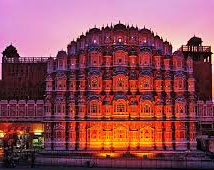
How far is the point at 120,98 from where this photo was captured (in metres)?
62.8

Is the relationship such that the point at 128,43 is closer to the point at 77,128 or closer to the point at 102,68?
the point at 102,68

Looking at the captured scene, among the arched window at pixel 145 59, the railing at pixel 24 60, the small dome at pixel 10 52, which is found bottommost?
the arched window at pixel 145 59

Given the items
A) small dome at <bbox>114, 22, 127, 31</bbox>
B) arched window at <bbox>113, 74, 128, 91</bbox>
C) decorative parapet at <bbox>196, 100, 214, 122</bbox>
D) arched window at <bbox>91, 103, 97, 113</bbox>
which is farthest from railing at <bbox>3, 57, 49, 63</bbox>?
decorative parapet at <bbox>196, 100, 214, 122</bbox>

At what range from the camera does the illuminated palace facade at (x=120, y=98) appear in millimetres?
62469

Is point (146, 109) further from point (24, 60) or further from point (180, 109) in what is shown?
→ point (24, 60)

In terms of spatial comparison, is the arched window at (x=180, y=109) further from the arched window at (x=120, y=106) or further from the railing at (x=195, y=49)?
the railing at (x=195, y=49)

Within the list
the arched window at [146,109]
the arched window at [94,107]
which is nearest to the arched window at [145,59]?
the arched window at [146,109]

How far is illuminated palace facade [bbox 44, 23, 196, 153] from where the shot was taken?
6247 centimetres

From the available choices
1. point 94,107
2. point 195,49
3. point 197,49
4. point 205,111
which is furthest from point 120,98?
point 197,49

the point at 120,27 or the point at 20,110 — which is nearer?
the point at 120,27

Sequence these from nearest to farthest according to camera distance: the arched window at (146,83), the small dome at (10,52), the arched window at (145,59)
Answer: the arched window at (146,83), the arched window at (145,59), the small dome at (10,52)

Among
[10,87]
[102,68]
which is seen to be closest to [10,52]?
[10,87]

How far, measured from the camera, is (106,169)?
48688 millimetres

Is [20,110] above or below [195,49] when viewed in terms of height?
below
